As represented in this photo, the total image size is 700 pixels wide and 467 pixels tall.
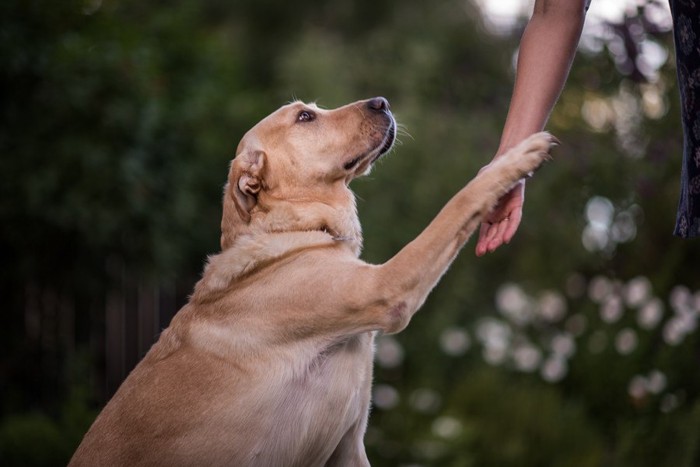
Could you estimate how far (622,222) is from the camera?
22.1 feet

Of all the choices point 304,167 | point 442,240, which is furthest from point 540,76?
point 304,167

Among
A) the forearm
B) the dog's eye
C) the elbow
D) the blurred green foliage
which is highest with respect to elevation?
the elbow

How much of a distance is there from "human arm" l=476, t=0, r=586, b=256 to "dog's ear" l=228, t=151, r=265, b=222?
88 cm

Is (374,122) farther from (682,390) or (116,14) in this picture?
(116,14)

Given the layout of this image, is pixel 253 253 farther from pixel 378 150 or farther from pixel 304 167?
pixel 378 150

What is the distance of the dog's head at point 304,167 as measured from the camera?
3342mm

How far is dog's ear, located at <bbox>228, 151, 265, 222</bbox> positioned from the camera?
3338mm

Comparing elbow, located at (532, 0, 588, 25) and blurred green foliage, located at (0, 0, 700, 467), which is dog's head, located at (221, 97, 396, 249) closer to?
elbow, located at (532, 0, 588, 25)

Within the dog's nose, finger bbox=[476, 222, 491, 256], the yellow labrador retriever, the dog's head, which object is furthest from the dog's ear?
finger bbox=[476, 222, 491, 256]

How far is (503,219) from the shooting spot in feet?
9.71

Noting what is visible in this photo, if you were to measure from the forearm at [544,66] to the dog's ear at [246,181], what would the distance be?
0.92 m

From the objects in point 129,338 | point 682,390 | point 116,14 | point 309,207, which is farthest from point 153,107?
point 682,390

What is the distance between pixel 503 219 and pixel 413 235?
499cm

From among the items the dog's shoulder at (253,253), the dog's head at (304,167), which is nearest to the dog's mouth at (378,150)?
the dog's head at (304,167)
